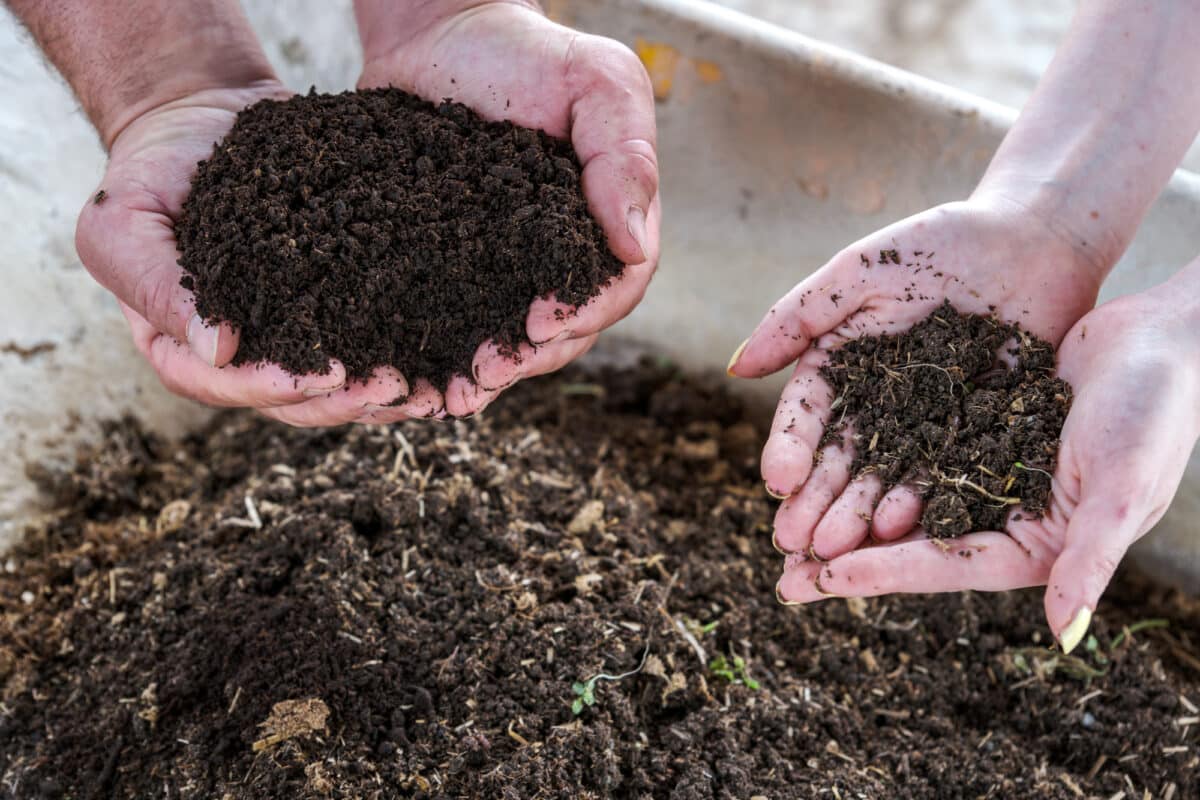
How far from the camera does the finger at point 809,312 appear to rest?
145cm

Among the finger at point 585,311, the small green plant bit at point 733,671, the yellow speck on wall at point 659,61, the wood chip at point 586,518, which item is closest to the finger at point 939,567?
the small green plant bit at point 733,671

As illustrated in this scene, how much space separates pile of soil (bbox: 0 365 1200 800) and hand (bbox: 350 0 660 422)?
34 cm

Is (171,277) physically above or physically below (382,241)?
below

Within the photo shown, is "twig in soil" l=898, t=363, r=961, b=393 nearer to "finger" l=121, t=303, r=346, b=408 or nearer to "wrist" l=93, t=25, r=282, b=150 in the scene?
"finger" l=121, t=303, r=346, b=408

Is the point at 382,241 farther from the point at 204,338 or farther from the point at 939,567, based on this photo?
the point at 939,567

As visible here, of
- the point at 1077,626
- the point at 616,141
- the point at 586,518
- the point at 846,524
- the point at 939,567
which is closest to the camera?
the point at 1077,626

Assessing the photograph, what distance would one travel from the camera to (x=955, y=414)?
1335 mm

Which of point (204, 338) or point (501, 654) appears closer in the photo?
point (204, 338)

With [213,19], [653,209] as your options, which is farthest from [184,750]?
[213,19]

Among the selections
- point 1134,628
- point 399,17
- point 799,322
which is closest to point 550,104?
point 399,17

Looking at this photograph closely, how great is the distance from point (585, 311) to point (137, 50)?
95 centimetres

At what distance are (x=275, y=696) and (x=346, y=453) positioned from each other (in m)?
0.54

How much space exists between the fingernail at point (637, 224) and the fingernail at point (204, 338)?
59 cm

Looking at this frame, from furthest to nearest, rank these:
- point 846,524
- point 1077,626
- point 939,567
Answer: point 846,524
point 939,567
point 1077,626
